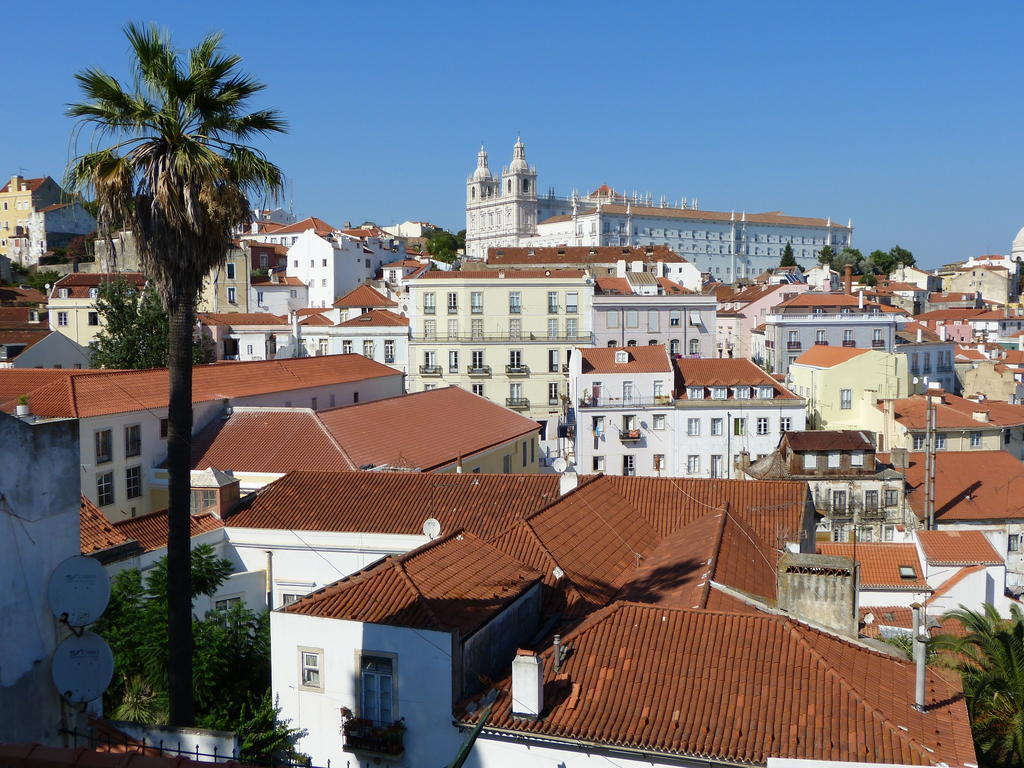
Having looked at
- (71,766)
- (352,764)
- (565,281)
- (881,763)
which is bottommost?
(352,764)

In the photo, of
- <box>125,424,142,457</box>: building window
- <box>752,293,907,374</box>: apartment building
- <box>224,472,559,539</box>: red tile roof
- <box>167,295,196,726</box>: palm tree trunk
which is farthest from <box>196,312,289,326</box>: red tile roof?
<box>167,295,196,726</box>: palm tree trunk

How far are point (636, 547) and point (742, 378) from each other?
1109 inches

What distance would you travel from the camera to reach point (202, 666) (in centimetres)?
1348

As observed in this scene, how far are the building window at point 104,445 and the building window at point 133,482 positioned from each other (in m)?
0.99

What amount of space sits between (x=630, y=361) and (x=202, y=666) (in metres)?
35.7

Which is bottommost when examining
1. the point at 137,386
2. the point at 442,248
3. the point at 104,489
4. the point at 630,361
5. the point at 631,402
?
the point at 104,489

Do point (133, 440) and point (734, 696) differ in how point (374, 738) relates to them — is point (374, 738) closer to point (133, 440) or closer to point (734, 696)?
point (734, 696)

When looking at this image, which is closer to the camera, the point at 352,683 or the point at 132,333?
A: the point at 352,683

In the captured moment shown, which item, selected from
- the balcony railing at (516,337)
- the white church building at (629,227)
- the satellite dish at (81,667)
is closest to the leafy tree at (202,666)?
the satellite dish at (81,667)

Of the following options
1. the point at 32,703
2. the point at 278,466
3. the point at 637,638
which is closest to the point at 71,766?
the point at 32,703

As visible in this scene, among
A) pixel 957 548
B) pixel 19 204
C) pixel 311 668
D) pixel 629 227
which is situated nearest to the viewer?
pixel 311 668

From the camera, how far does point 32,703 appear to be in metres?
7.02

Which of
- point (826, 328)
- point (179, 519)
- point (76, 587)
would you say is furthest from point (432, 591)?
point (826, 328)

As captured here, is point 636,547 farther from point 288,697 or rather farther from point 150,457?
point 150,457
